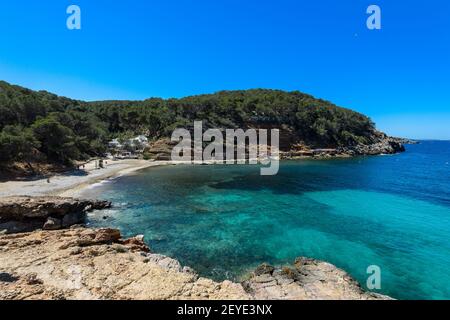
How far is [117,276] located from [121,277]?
0.60 ft

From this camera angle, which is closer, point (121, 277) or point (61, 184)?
point (121, 277)

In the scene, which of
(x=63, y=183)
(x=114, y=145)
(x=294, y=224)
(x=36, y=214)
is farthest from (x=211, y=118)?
(x=36, y=214)

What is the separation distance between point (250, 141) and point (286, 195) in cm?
4681

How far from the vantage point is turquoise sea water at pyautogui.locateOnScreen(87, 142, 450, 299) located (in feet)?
46.7

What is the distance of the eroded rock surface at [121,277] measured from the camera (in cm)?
890

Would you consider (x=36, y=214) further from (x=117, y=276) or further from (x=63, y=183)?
(x=63, y=183)

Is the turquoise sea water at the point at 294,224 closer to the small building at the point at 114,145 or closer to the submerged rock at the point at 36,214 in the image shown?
the submerged rock at the point at 36,214

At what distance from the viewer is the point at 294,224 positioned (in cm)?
2073

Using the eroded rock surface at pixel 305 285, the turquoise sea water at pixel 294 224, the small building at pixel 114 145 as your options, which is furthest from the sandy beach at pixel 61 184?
the small building at pixel 114 145

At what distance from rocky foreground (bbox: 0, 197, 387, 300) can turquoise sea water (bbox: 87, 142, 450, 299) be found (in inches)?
101

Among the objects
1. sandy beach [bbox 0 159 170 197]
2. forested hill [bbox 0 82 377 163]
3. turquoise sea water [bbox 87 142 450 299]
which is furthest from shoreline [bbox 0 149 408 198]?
forested hill [bbox 0 82 377 163]
